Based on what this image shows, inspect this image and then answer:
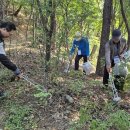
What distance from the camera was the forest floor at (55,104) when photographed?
6.29 m

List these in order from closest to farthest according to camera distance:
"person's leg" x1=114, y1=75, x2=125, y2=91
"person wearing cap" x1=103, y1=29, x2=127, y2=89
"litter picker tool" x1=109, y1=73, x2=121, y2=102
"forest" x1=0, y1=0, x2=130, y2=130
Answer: "forest" x1=0, y1=0, x2=130, y2=130, "litter picker tool" x1=109, y1=73, x2=121, y2=102, "person wearing cap" x1=103, y1=29, x2=127, y2=89, "person's leg" x1=114, y1=75, x2=125, y2=91

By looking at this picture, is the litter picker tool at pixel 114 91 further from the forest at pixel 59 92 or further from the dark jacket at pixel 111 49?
the dark jacket at pixel 111 49

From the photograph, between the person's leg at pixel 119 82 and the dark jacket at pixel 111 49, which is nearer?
the dark jacket at pixel 111 49

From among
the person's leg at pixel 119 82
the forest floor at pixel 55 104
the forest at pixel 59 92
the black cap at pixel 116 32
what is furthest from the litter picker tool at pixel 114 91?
the black cap at pixel 116 32

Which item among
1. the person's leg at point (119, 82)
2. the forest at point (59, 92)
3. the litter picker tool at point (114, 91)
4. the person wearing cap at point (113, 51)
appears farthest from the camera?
the person's leg at point (119, 82)

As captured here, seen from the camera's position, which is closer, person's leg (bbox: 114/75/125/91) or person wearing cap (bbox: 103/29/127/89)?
person wearing cap (bbox: 103/29/127/89)

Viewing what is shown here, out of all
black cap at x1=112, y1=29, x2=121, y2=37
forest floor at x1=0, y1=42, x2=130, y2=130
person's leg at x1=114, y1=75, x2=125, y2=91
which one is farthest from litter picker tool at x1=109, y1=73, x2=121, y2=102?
black cap at x1=112, y1=29, x2=121, y2=37


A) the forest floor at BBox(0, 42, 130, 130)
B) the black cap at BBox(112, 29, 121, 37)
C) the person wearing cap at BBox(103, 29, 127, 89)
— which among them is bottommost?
the forest floor at BBox(0, 42, 130, 130)

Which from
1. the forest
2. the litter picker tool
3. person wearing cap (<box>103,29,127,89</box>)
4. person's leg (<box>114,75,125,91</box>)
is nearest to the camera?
the forest

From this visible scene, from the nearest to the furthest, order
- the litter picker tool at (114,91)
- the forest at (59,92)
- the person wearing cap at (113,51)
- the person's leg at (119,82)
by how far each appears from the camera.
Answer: the forest at (59,92) < the litter picker tool at (114,91) < the person wearing cap at (113,51) < the person's leg at (119,82)

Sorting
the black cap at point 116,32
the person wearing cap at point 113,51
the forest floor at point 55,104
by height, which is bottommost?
the forest floor at point 55,104

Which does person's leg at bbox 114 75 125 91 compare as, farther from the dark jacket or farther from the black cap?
the black cap

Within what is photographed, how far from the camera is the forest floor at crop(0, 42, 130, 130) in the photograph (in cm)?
629

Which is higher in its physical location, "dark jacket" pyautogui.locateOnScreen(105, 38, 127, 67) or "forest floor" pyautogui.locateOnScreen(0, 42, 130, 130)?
"dark jacket" pyautogui.locateOnScreen(105, 38, 127, 67)
